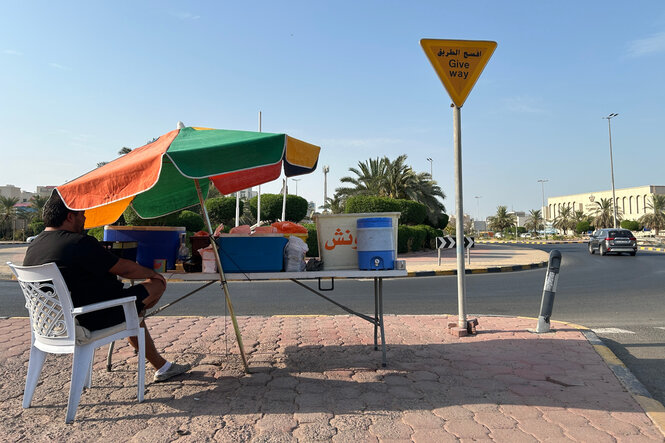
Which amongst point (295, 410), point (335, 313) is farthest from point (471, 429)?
point (335, 313)

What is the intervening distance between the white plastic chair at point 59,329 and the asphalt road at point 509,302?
4101 mm

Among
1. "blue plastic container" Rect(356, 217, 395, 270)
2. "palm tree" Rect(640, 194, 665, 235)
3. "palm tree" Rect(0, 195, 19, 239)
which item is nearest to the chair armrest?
"blue plastic container" Rect(356, 217, 395, 270)

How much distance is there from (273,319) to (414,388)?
130 inches

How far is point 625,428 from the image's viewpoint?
2801 millimetres

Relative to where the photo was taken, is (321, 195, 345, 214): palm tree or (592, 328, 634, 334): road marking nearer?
(592, 328, 634, 334): road marking

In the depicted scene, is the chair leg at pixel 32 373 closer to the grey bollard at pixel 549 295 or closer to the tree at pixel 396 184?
the grey bollard at pixel 549 295

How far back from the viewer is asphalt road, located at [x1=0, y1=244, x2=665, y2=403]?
530 cm

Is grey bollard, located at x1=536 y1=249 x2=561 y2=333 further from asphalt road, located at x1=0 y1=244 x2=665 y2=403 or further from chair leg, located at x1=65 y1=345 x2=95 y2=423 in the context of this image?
chair leg, located at x1=65 y1=345 x2=95 y2=423

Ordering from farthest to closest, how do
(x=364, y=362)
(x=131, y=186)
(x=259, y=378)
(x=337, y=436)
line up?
1. (x=364, y=362)
2. (x=259, y=378)
3. (x=131, y=186)
4. (x=337, y=436)

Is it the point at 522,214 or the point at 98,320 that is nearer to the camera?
the point at 98,320

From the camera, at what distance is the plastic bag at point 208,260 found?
3695mm

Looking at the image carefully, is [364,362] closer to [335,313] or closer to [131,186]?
[131,186]

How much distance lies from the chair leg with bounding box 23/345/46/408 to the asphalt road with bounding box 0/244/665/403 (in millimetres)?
4259

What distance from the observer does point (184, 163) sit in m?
3.12
